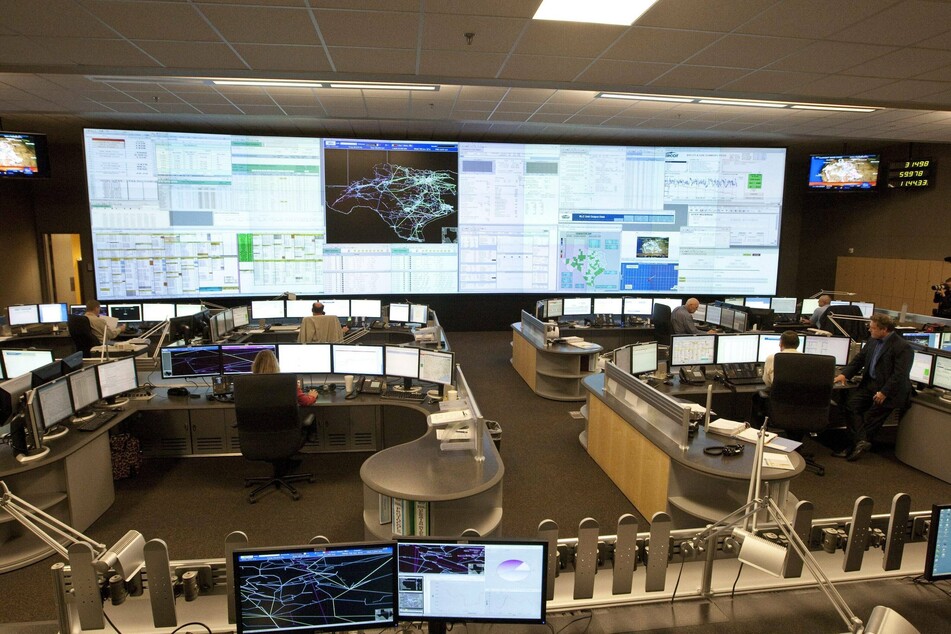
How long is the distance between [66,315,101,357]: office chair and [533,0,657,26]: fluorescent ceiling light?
6.16 m

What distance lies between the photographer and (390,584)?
1.70 metres

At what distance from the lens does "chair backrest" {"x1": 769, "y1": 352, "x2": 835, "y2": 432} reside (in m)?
4.31

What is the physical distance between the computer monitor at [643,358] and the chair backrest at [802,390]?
106 cm

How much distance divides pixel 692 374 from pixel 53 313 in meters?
8.44

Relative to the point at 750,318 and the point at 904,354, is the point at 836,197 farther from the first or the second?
the point at 904,354

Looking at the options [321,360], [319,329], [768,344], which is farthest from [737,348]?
[319,329]

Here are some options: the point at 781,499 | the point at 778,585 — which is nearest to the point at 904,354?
the point at 781,499

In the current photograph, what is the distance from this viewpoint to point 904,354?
4.60 meters

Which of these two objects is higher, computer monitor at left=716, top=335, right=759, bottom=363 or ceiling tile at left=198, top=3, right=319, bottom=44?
ceiling tile at left=198, top=3, right=319, bottom=44

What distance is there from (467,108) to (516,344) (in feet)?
10.4

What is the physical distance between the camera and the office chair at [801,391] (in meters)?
4.31

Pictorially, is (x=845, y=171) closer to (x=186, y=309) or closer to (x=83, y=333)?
(x=186, y=309)

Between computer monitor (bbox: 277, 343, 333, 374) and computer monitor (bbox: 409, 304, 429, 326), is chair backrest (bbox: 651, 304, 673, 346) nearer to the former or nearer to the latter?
computer monitor (bbox: 409, 304, 429, 326)

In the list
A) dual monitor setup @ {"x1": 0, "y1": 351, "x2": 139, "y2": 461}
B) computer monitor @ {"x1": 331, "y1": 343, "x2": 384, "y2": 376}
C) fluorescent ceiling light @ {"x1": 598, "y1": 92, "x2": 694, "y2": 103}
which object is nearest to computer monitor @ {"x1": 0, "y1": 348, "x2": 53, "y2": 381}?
dual monitor setup @ {"x1": 0, "y1": 351, "x2": 139, "y2": 461}
